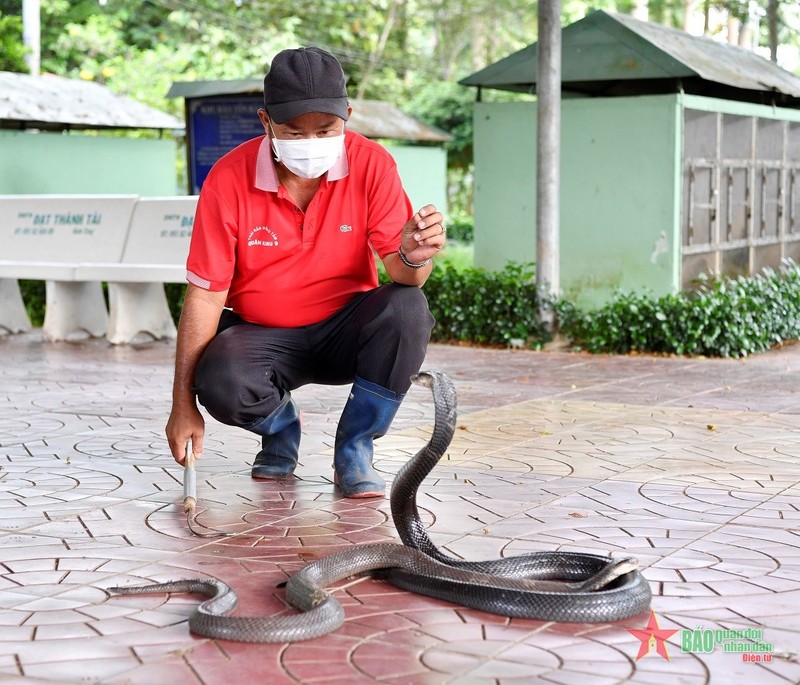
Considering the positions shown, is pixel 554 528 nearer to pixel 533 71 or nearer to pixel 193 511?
pixel 193 511

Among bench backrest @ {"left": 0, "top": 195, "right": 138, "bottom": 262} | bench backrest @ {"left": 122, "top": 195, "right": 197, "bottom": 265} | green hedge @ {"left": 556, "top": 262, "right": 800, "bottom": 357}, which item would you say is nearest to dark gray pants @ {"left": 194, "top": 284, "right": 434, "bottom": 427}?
green hedge @ {"left": 556, "top": 262, "right": 800, "bottom": 357}

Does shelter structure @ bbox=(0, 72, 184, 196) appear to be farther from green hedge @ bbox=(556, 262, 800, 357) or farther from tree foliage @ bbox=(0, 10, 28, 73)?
green hedge @ bbox=(556, 262, 800, 357)

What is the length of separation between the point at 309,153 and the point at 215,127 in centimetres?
972

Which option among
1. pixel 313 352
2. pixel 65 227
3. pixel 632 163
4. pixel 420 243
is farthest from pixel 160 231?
pixel 420 243

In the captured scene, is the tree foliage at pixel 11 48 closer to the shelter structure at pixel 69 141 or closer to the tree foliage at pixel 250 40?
the shelter structure at pixel 69 141

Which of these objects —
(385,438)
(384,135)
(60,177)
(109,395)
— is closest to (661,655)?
(385,438)

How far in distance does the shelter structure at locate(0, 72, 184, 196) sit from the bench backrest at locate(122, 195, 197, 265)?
2.57 meters

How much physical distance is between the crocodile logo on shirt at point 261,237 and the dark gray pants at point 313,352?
0.33m

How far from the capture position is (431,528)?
4.20 m

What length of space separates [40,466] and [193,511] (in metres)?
1.25

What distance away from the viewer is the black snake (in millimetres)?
3092

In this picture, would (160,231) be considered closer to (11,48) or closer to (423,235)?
(423,235)

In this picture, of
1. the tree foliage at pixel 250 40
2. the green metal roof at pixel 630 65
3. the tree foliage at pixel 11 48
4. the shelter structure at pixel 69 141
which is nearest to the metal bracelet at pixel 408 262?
the green metal roof at pixel 630 65

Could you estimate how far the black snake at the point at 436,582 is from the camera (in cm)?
309
